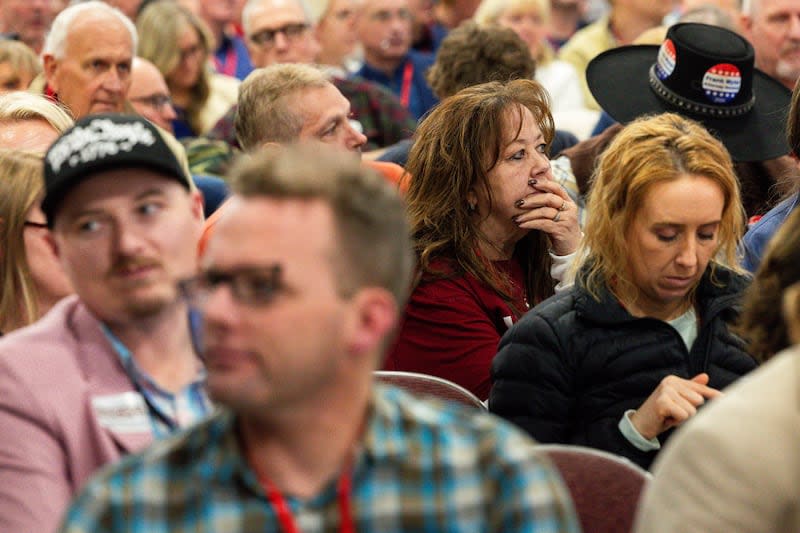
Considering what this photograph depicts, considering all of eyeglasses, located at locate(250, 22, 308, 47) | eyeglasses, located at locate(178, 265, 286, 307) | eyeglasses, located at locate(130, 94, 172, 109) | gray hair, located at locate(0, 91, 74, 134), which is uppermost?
eyeglasses, located at locate(178, 265, 286, 307)

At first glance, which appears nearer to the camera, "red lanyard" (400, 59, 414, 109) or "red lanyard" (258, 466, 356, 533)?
"red lanyard" (258, 466, 356, 533)

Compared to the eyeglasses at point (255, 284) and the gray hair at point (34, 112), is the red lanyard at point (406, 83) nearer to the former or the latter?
the gray hair at point (34, 112)

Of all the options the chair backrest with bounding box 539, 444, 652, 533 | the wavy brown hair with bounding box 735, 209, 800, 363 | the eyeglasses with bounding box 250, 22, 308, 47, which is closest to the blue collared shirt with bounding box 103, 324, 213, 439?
the chair backrest with bounding box 539, 444, 652, 533

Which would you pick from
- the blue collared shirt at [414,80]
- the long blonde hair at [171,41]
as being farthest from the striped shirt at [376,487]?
the blue collared shirt at [414,80]

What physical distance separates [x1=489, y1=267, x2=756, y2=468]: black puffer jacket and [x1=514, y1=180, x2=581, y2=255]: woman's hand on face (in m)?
0.60

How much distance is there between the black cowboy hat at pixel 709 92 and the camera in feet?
14.2

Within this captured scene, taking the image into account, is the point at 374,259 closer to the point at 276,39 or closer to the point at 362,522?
the point at 362,522

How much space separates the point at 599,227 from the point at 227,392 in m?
1.53

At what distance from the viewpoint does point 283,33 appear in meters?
6.80

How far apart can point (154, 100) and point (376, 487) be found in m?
4.22

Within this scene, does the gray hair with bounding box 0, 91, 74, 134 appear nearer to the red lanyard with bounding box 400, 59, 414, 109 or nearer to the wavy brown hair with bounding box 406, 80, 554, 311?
the wavy brown hair with bounding box 406, 80, 554, 311

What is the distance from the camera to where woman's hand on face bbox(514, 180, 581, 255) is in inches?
140

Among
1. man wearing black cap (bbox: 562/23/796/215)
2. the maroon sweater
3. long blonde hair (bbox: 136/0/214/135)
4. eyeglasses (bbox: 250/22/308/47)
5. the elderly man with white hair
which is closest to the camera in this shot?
the maroon sweater

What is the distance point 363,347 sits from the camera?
5.70 ft
